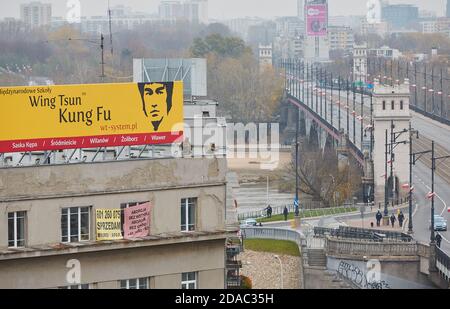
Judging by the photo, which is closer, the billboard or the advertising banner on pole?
the billboard

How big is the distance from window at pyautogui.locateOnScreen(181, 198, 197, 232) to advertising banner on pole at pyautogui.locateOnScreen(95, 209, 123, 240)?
978 millimetres

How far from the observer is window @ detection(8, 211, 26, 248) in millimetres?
18641

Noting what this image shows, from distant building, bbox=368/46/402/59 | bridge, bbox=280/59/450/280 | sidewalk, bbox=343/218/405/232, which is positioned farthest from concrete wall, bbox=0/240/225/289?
distant building, bbox=368/46/402/59

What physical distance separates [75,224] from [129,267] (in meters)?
0.72

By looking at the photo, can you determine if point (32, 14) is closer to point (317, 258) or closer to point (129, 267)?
point (317, 258)

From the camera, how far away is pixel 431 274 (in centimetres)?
3628

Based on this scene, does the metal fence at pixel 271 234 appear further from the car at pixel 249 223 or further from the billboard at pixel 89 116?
the billboard at pixel 89 116

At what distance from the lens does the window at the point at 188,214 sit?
65.9 ft

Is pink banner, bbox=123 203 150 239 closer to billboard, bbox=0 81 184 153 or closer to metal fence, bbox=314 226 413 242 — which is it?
billboard, bbox=0 81 184 153

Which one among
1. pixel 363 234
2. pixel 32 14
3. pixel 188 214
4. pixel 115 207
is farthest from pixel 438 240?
pixel 32 14

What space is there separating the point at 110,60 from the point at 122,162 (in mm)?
100170

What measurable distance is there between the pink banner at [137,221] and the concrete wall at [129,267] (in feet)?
0.58

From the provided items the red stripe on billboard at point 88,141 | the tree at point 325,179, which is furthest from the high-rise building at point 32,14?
the red stripe on billboard at point 88,141
